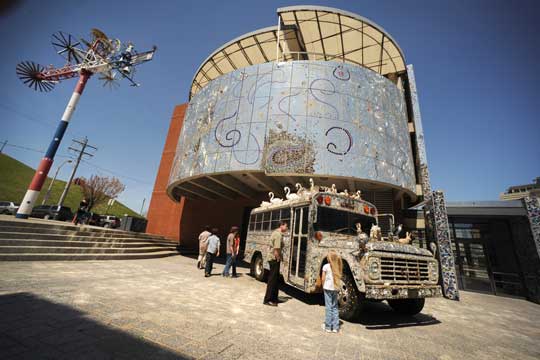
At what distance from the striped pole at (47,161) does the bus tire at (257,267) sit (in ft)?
46.7

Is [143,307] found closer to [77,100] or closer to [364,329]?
[364,329]

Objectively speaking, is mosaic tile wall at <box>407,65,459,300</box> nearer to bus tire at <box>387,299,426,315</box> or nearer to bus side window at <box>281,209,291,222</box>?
bus tire at <box>387,299,426,315</box>

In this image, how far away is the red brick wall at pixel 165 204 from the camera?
62.9ft

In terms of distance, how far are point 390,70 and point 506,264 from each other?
14.8 metres

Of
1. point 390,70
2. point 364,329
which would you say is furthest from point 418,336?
point 390,70

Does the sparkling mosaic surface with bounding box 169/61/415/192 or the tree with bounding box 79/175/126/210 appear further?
the tree with bounding box 79/175/126/210

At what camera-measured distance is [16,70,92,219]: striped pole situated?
42.1ft

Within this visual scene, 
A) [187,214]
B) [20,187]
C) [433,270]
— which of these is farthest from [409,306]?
[20,187]

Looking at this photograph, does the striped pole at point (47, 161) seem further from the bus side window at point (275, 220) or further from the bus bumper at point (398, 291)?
the bus bumper at point (398, 291)

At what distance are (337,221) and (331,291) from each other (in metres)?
2.29

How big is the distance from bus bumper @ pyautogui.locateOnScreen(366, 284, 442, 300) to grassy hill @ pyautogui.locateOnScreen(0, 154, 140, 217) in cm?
5491

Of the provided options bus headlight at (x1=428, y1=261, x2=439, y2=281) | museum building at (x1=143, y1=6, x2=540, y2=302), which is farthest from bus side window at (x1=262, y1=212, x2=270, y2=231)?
bus headlight at (x1=428, y1=261, x2=439, y2=281)

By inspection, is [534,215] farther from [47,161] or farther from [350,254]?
[47,161]

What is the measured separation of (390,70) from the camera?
16.7 meters
